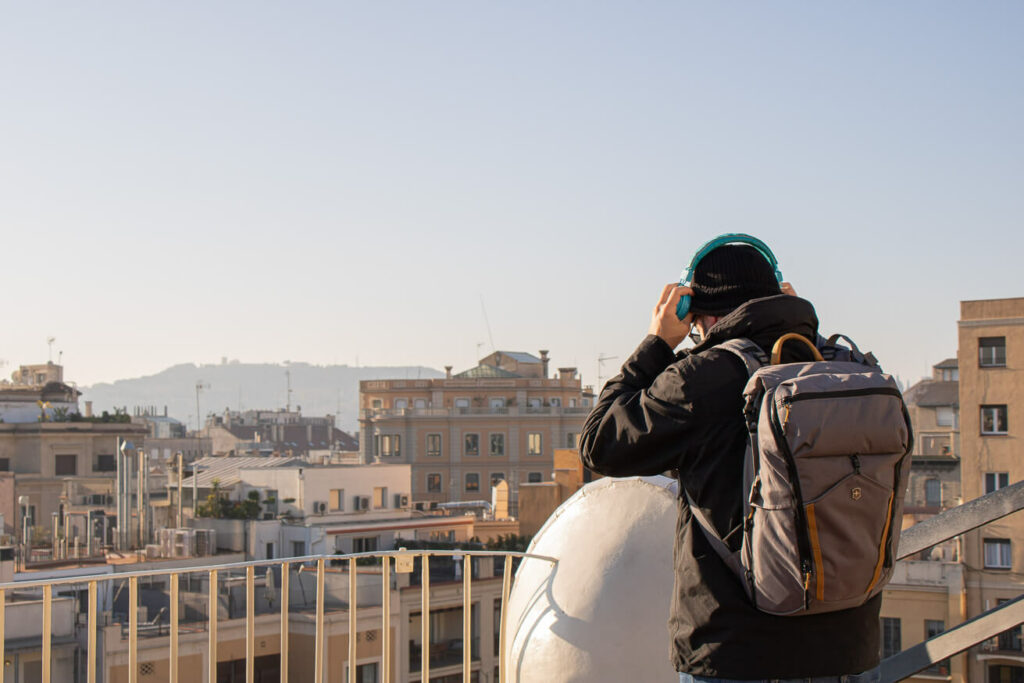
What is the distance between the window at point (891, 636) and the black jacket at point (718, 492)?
25199 millimetres

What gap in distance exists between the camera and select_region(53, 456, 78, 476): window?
219 ft

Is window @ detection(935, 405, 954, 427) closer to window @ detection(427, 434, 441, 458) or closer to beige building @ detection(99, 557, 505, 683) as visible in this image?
window @ detection(427, 434, 441, 458)

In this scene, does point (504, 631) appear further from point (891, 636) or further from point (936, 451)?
point (936, 451)

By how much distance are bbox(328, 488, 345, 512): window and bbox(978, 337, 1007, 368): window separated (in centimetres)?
2452

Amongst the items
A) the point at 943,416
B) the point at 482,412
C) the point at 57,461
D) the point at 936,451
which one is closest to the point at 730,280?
the point at 936,451

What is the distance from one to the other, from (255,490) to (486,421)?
96.3 feet

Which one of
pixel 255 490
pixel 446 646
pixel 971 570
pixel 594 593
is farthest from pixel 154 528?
pixel 594 593

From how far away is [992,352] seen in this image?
1438 inches

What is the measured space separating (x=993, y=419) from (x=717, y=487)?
3675 cm

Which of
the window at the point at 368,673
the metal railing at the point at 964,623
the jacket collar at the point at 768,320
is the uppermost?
the jacket collar at the point at 768,320

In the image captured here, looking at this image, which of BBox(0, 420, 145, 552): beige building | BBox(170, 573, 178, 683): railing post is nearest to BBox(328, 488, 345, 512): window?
BBox(0, 420, 145, 552): beige building

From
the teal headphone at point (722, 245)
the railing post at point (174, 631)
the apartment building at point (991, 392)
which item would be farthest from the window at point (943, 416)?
the teal headphone at point (722, 245)

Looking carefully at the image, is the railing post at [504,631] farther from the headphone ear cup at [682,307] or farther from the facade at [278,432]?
the facade at [278,432]

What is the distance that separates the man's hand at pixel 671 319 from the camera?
2.82 meters
